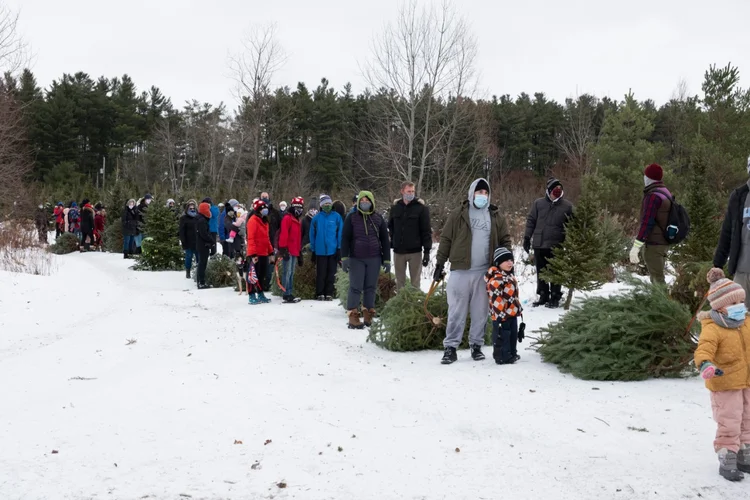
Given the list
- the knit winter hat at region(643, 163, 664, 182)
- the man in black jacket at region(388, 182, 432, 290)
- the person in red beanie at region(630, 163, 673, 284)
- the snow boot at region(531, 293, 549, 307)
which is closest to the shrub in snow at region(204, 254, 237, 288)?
the man in black jacket at region(388, 182, 432, 290)

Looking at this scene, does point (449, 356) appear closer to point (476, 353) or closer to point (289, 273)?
point (476, 353)

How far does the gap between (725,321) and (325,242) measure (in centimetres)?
872

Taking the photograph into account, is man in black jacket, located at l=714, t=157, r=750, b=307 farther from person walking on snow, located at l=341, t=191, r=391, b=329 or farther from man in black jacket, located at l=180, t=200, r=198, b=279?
man in black jacket, located at l=180, t=200, r=198, b=279

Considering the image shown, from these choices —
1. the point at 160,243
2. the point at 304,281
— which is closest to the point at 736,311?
the point at 304,281

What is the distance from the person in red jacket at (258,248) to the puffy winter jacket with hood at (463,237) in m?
5.79

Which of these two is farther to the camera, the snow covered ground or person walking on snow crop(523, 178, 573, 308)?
person walking on snow crop(523, 178, 573, 308)

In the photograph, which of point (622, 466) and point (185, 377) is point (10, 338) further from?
point (622, 466)

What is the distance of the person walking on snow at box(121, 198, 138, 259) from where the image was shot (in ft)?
Answer: 73.8

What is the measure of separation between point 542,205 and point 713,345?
6.79 metres

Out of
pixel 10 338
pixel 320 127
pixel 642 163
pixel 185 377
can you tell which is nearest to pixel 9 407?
pixel 185 377

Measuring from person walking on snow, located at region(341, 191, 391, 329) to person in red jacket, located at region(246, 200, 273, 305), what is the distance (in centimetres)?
316

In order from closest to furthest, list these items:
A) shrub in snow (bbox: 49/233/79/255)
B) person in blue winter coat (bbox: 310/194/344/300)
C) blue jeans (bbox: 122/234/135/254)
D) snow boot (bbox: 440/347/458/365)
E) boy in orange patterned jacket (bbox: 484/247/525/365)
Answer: boy in orange patterned jacket (bbox: 484/247/525/365)
snow boot (bbox: 440/347/458/365)
person in blue winter coat (bbox: 310/194/344/300)
blue jeans (bbox: 122/234/135/254)
shrub in snow (bbox: 49/233/79/255)

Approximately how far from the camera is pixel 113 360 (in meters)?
7.79

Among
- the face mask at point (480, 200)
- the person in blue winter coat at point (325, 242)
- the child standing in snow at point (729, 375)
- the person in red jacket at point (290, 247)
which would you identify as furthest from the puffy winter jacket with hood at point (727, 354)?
the person in red jacket at point (290, 247)
